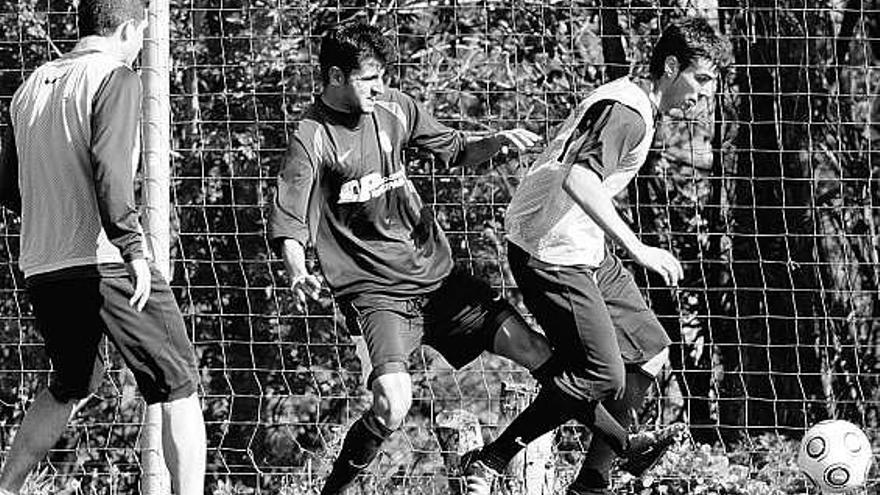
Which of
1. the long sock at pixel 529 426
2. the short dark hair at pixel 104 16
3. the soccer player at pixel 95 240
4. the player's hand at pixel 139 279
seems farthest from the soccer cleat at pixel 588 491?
the short dark hair at pixel 104 16

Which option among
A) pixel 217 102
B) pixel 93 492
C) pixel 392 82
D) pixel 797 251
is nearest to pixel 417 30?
pixel 392 82

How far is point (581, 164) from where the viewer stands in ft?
19.6

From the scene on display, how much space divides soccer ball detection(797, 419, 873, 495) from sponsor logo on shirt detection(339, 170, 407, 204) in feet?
6.95

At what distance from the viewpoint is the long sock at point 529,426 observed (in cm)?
641

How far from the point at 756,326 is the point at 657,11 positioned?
7.09ft

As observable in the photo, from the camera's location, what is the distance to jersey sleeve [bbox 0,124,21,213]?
5.90 m

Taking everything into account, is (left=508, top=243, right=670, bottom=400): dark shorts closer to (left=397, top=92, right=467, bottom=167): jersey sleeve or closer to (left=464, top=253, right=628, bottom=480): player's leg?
(left=464, top=253, right=628, bottom=480): player's leg

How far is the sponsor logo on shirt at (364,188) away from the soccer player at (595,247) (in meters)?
0.52

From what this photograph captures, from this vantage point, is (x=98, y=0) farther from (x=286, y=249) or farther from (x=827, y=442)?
(x=827, y=442)

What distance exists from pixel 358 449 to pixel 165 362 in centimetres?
97

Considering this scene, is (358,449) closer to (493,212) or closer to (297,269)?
(297,269)

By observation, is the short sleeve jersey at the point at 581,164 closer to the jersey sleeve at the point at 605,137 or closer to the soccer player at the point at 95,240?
the jersey sleeve at the point at 605,137

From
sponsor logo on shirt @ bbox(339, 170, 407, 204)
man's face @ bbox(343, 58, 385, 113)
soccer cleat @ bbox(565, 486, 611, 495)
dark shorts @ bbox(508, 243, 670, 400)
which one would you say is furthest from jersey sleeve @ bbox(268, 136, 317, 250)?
soccer cleat @ bbox(565, 486, 611, 495)

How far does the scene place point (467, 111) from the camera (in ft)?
34.9
